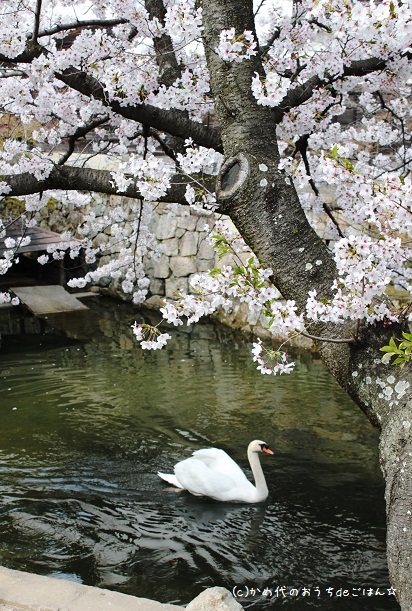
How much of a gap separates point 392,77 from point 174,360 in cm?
528

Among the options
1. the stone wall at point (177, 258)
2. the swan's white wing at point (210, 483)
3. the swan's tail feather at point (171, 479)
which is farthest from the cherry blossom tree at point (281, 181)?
the stone wall at point (177, 258)

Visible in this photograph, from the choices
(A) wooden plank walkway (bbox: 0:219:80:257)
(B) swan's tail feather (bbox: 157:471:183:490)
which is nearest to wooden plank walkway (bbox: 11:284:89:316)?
(A) wooden plank walkway (bbox: 0:219:80:257)

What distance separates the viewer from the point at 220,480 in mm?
4836

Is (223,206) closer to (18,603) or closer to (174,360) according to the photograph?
(18,603)

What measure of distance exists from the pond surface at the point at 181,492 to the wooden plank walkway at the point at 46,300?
9.51 ft

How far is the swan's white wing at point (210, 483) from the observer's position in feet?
15.8

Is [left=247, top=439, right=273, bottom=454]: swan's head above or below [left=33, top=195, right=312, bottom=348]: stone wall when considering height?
below

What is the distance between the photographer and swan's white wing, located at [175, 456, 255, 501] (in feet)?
15.8

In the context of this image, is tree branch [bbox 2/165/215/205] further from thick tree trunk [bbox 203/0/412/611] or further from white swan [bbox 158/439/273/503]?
white swan [bbox 158/439/273/503]

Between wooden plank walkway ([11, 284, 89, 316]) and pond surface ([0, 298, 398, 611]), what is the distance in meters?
2.90

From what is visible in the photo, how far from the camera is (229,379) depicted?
776 cm

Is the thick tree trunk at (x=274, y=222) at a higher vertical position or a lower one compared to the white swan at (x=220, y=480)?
higher

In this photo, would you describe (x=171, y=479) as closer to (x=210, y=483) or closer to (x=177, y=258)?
(x=210, y=483)

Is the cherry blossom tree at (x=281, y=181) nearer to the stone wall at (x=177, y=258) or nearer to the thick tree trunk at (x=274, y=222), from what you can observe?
the thick tree trunk at (x=274, y=222)
